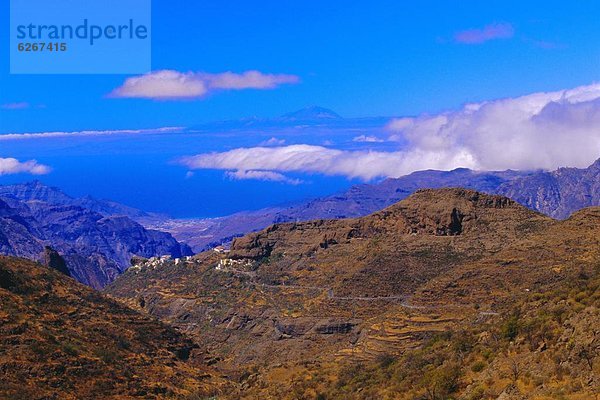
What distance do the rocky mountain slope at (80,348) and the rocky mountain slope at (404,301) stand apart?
18.1ft

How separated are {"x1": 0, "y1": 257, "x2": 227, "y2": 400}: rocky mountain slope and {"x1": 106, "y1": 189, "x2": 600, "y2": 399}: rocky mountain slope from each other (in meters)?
5.52

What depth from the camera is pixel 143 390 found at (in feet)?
159

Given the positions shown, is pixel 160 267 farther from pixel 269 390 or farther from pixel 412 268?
pixel 269 390

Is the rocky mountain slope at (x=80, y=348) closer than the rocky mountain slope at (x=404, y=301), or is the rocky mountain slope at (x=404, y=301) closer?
the rocky mountain slope at (x=404, y=301)

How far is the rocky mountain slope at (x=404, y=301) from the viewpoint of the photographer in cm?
2923

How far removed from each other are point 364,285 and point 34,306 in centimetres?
3677

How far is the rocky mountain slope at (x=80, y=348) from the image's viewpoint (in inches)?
1789

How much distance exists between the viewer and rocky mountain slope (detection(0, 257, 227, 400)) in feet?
149

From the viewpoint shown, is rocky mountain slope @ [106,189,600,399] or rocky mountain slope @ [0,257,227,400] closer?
rocky mountain slope @ [106,189,600,399]

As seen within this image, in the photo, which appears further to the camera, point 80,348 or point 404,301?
point 404,301

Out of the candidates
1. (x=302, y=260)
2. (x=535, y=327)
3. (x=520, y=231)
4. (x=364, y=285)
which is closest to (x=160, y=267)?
(x=302, y=260)

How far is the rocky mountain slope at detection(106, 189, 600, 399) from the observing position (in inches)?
1151

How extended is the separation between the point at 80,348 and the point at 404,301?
33.3 metres

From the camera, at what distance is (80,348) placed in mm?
51156
